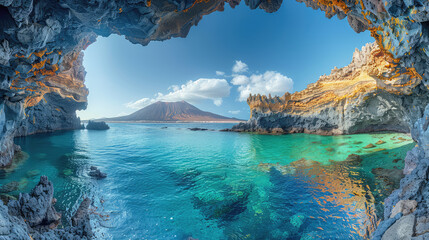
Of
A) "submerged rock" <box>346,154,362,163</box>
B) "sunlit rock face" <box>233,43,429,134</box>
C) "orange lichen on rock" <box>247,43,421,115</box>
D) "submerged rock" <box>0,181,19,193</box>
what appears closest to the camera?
"submerged rock" <box>0,181,19,193</box>

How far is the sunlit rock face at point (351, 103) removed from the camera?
14.1 meters

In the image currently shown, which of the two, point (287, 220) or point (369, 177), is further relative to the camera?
point (369, 177)

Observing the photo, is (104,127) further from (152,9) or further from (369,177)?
(369,177)

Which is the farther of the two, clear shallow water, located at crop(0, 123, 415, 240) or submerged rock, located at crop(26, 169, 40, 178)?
submerged rock, located at crop(26, 169, 40, 178)

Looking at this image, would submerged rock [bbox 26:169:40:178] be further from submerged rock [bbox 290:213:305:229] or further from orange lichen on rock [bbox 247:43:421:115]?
orange lichen on rock [bbox 247:43:421:115]

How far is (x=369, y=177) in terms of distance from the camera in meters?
10.1

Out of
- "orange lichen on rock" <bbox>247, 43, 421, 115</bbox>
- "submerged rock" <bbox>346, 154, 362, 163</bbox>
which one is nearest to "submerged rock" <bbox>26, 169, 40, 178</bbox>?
"submerged rock" <bbox>346, 154, 362, 163</bbox>

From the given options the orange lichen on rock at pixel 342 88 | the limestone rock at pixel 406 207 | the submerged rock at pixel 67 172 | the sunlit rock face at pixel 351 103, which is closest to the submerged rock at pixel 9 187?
the submerged rock at pixel 67 172

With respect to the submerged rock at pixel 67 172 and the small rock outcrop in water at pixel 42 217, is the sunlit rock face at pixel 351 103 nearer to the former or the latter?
the small rock outcrop in water at pixel 42 217

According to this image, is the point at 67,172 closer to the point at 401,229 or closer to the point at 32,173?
the point at 32,173

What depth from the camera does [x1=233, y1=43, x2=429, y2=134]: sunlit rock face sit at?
14.1m

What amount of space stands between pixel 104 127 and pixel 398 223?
2703 inches

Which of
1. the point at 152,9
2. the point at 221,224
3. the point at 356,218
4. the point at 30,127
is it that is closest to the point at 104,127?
the point at 30,127

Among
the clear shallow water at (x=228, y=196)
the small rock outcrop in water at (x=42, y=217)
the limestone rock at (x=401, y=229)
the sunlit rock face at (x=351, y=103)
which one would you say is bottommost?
the clear shallow water at (x=228, y=196)
